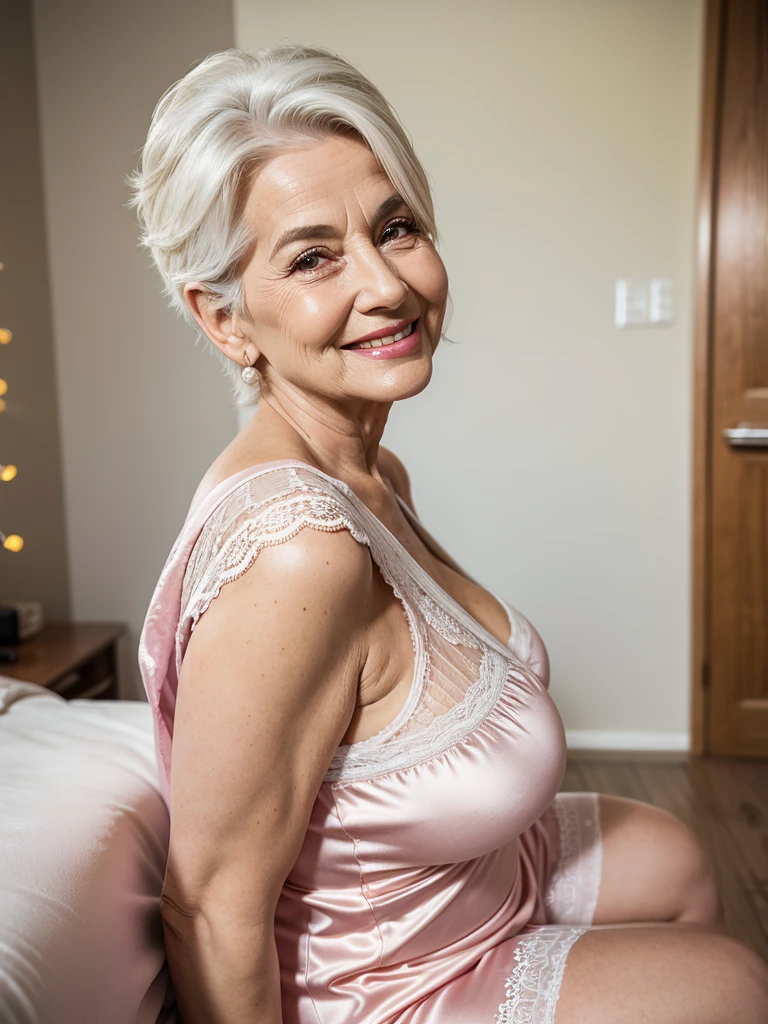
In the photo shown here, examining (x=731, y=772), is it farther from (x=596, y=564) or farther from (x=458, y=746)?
(x=458, y=746)

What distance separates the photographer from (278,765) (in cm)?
83

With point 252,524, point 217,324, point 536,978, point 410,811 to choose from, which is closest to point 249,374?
point 217,324

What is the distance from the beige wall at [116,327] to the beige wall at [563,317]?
0.51m

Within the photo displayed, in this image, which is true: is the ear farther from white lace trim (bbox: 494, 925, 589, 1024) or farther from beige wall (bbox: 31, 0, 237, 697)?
beige wall (bbox: 31, 0, 237, 697)

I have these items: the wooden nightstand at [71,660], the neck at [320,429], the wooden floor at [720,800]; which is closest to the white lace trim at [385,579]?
the neck at [320,429]

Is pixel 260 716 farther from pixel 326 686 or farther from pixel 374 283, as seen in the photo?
pixel 374 283

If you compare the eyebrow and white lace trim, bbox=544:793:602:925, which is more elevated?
the eyebrow

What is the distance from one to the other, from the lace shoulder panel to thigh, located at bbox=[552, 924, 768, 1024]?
0.50 m

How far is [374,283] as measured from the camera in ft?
3.19

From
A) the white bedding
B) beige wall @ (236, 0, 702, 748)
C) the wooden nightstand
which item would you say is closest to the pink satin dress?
the white bedding

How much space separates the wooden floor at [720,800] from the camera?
2242 millimetres

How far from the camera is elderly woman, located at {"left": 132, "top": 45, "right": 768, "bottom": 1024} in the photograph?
2.75 ft

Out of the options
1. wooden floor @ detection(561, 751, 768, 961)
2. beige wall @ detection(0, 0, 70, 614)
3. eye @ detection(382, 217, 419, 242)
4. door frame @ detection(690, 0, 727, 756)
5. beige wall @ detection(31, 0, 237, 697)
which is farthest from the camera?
beige wall @ detection(31, 0, 237, 697)

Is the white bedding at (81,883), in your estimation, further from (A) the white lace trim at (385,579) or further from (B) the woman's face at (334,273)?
(B) the woman's face at (334,273)
